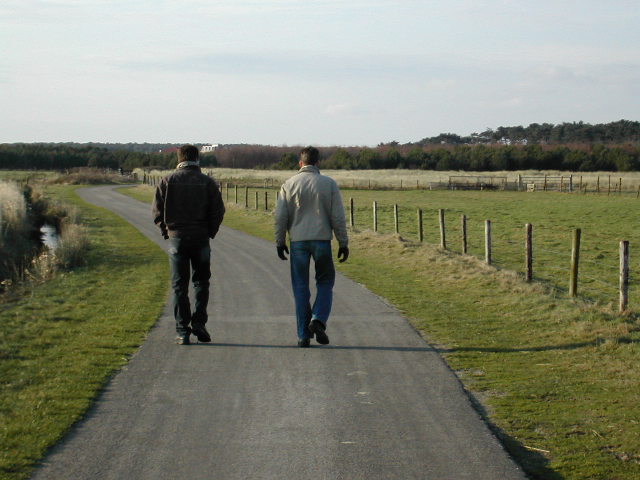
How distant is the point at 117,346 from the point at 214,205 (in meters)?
1.97

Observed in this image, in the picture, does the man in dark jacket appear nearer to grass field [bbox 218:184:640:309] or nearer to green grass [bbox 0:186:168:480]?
green grass [bbox 0:186:168:480]

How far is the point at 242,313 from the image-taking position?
37.0 feet

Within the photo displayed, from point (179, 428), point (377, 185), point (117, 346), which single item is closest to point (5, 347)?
point (117, 346)

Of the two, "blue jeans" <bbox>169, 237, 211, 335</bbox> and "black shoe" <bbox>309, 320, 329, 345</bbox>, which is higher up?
"blue jeans" <bbox>169, 237, 211, 335</bbox>

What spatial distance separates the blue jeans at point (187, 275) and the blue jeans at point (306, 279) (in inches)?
39.6

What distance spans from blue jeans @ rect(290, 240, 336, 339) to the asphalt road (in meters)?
0.36

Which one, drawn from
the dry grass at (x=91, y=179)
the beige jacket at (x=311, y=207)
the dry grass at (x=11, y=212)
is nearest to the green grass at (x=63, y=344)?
the beige jacket at (x=311, y=207)

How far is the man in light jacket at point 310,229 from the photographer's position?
8.62 metres

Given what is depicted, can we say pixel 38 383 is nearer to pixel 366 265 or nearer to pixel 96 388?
pixel 96 388

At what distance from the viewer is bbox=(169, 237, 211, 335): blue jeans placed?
891cm

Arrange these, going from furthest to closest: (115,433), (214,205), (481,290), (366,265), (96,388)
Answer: (366,265)
(481,290)
(214,205)
(96,388)
(115,433)

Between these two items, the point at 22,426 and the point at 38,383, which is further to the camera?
the point at 38,383

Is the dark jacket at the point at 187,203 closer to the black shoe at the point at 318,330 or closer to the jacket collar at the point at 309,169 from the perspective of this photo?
the jacket collar at the point at 309,169

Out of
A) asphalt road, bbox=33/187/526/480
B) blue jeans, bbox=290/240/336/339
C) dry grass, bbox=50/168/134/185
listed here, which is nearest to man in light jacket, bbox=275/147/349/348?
blue jeans, bbox=290/240/336/339
